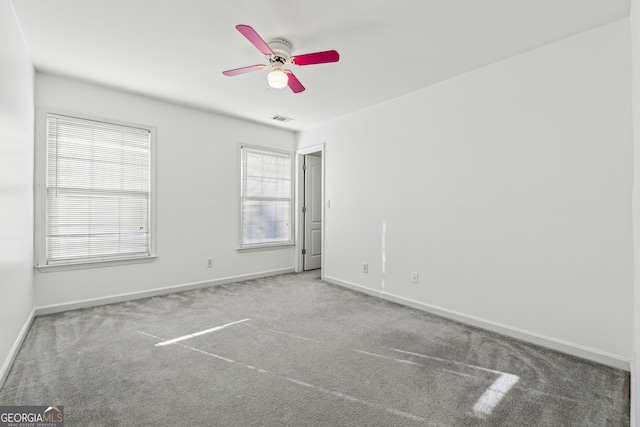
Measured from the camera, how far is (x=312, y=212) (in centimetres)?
589

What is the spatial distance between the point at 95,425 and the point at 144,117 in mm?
3531

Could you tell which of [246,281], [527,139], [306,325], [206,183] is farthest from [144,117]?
[527,139]

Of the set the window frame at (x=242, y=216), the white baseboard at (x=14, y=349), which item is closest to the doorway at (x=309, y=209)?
the window frame at (x=242, y=216)

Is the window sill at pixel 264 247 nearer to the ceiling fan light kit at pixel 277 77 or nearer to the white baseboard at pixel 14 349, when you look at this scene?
the white baseboard at pixel 14 349

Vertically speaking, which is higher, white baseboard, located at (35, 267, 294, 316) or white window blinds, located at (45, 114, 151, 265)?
white window blinds, located at (45, 114, 151, 265)

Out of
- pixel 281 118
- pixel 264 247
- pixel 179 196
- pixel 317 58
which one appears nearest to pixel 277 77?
pixel 317 58

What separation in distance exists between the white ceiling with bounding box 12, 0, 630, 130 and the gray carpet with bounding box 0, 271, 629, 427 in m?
2.63

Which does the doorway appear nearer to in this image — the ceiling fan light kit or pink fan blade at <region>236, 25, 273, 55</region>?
the ceiling fan light kit

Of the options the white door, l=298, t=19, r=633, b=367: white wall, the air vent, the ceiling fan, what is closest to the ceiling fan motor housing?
the ceiling fan

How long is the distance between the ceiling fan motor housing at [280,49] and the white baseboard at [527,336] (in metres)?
3.03

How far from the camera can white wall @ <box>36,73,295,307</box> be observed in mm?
3418

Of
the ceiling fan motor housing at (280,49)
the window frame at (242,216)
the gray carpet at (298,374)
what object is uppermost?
the ceiling fan motor housing at (280,49)

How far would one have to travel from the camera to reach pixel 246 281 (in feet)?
16.0

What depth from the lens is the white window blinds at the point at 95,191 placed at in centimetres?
333
